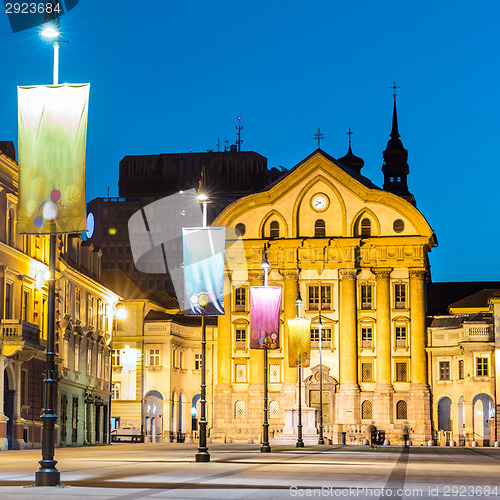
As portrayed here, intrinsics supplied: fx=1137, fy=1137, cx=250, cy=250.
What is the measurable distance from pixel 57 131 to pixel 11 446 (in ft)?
123

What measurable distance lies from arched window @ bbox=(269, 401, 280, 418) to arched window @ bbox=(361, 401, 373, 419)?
27.3ft

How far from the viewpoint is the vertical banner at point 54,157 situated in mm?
25344

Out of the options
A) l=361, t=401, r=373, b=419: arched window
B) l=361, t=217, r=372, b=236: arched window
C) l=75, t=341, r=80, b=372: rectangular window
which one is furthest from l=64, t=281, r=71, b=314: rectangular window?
l=361, t=217, r=372, b=236: arched window

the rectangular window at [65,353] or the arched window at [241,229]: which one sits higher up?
the arched window at [241,229]

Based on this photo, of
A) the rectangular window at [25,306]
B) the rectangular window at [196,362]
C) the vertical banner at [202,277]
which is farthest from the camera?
the rectangular window at [196,362]

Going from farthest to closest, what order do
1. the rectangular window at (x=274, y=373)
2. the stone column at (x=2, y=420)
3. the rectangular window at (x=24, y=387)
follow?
the rectangular window at (x=274, y=373), the rectangular window at (x=24, y=387), the stone column at (x=2, y=420)

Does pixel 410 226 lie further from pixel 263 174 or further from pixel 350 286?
pixel 263 174

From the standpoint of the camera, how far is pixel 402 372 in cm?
11050

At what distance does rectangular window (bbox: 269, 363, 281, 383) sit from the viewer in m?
113

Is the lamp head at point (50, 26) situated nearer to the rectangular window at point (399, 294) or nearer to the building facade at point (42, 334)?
the building facade at point (42, 334)

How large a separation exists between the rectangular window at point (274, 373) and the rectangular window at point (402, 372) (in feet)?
38.7

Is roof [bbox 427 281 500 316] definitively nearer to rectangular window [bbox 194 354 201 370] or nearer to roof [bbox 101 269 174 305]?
rectangular window [bbox 194 354 201 370]

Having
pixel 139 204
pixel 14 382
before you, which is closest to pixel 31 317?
pixel 14 382

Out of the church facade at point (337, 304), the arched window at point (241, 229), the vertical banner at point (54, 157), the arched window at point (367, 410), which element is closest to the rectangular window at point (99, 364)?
the church facade at point (337, 304)
